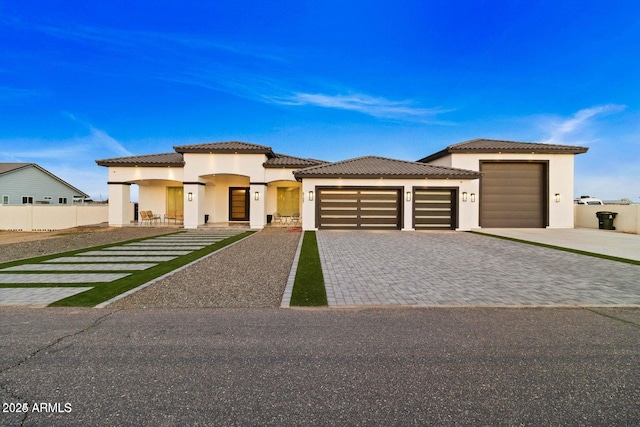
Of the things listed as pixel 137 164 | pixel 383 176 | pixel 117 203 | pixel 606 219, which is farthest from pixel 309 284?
pixel 606 219

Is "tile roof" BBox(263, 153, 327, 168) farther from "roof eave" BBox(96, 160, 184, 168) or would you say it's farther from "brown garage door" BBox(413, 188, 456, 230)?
"brown garage door" BBox(413, 188, 456, 230)

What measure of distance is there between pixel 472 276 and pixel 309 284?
13.6 feet

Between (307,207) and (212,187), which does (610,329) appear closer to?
(307,207)

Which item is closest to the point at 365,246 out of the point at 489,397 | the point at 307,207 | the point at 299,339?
the point at 307,207

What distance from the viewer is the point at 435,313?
4.71 m

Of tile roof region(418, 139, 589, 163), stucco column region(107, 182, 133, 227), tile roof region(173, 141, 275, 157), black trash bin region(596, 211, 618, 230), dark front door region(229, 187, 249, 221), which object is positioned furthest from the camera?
dark front door region(229, 187, 249, 221)

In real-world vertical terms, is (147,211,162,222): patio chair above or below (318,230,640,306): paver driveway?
above

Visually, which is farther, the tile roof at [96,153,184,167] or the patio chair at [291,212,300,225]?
the patio chair at [291,212,300,225]

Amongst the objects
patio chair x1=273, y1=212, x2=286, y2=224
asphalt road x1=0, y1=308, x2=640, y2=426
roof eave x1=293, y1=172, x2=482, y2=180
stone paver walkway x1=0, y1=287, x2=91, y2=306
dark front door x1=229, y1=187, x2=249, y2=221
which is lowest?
asphalt road x1=0, y1=308, x2=640, y2=426

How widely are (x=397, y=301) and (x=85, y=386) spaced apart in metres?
4.46

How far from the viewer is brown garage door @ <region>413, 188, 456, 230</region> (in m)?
17.7

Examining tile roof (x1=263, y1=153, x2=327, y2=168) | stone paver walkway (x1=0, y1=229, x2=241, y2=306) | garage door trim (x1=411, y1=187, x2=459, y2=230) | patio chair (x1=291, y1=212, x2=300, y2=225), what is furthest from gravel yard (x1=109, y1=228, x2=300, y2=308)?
patio chair (x1=291, y1=212, x2=300, y2=225)

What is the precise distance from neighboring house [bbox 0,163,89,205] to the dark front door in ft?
73.0

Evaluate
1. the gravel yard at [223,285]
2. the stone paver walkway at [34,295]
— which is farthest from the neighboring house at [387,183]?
the stone paver walkway at [34,295]
